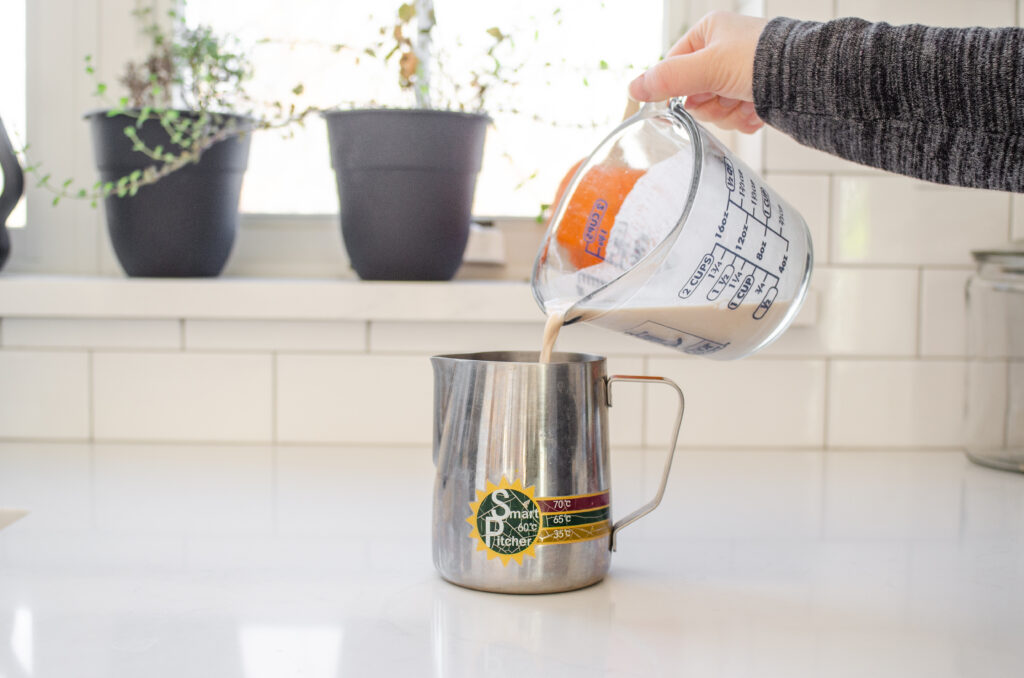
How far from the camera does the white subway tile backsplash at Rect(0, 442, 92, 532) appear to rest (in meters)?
0.83

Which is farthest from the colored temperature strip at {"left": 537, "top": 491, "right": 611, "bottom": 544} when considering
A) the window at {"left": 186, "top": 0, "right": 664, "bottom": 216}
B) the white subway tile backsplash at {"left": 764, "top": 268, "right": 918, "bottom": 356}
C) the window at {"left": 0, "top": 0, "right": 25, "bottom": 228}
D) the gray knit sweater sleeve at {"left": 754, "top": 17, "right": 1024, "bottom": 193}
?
the window at {"left": 0, "top": 0, "right": 25, "bottom": 228}

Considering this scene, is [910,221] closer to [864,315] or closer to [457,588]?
[864,315]

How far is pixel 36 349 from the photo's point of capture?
1.19 meters

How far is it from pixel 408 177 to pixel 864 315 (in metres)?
0.60

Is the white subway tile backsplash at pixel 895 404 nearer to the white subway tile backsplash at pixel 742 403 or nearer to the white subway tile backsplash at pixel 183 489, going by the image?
the white subway tile backsplash at pixel 742 403

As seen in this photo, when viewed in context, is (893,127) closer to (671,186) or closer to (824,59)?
(824,59)

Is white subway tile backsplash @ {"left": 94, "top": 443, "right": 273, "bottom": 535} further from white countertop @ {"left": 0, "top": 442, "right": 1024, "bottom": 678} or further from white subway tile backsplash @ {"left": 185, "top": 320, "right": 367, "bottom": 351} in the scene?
white subway tile backsplash @ {"left": 185, "top": 320, "right": 367, "bottom": 351}

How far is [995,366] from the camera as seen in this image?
1155 mm

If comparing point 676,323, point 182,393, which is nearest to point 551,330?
point 676,323

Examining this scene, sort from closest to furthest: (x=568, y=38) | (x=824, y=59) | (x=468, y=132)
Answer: (x=824, y=59) < (x=468, y=132) < (x=568, y=38)

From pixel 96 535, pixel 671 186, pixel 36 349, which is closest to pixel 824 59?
pixel 671 186

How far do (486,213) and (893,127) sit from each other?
2.61ft

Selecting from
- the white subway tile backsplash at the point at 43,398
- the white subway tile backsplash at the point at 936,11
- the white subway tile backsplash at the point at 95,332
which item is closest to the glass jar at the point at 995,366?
the white subway tile backsplash at the point at 936,11

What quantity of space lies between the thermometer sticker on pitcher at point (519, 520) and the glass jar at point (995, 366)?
2.39 feet
